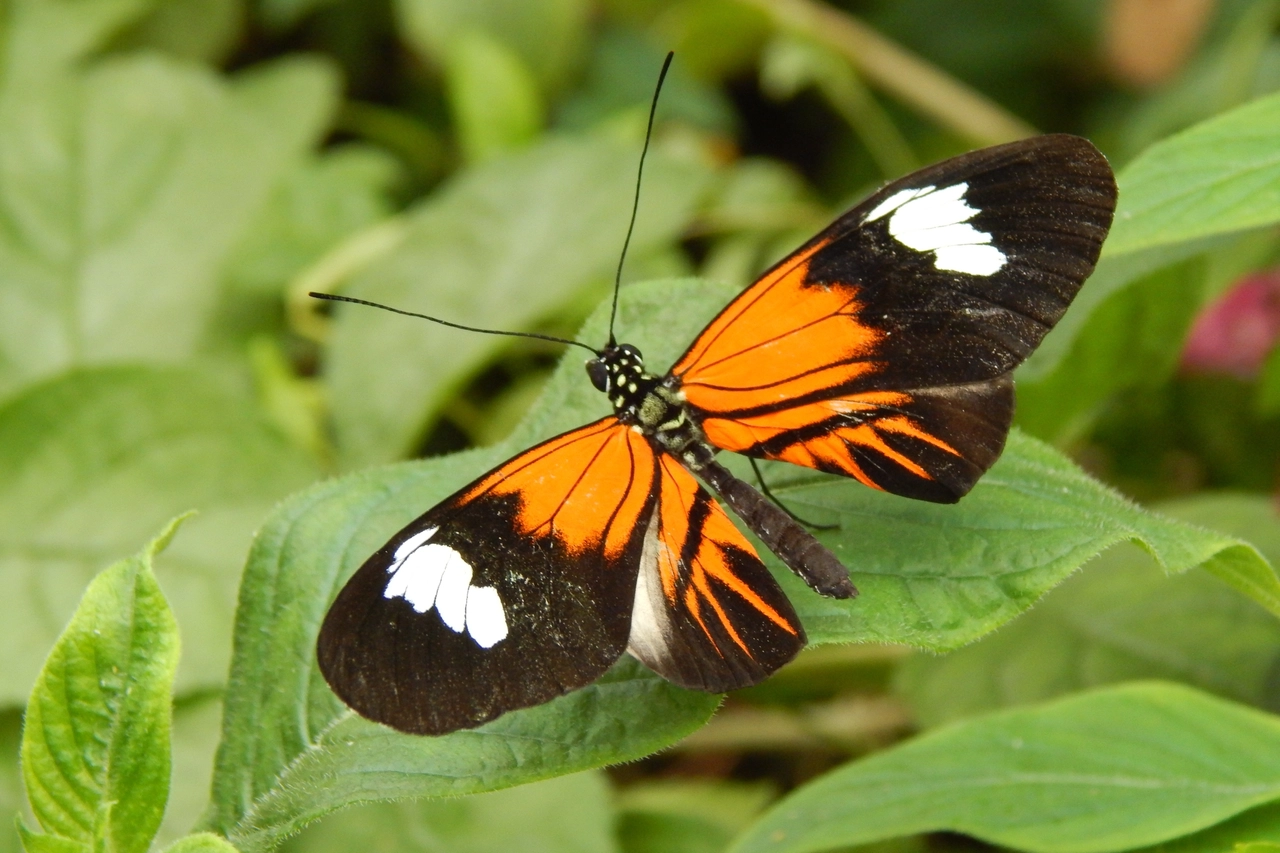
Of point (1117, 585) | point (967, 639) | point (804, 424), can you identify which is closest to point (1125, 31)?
point (1117, 585)

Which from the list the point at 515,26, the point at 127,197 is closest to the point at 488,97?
the point at 515,26

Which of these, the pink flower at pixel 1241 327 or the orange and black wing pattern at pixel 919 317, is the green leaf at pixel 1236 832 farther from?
the pink flower at pixel 1241 327

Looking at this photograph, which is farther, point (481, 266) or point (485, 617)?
point (481, 266)

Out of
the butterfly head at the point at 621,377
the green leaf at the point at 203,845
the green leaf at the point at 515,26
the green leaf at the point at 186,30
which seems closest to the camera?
the green leaf at the point at 203,845

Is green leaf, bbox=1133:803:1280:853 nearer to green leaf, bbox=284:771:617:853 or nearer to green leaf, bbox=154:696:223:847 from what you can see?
green leaf, bbox=284:771:617:853

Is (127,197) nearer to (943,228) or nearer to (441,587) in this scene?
(441,587)

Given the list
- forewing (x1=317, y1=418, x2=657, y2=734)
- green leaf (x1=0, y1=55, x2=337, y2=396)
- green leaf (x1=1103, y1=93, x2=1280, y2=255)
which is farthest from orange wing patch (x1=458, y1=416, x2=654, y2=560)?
green leaf (x1=0, y1=55, x2=337, y2=396)

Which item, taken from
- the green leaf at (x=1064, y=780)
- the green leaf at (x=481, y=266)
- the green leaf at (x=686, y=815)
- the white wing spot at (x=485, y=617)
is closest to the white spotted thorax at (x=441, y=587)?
the white wing spot at (x=485, y=617)
